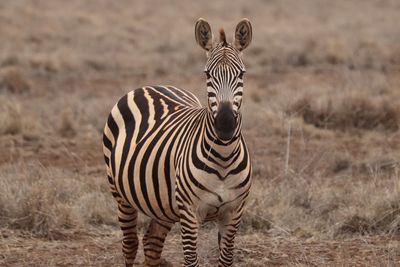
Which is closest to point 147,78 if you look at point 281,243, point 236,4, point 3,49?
point 3,49

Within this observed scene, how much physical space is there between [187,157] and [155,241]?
1.32 metres

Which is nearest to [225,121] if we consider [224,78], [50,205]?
[224,78]

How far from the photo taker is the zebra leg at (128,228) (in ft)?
18.9

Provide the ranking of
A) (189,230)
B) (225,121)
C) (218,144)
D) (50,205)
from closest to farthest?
(225,121) → (218,144) → (189,230) → (50,205)

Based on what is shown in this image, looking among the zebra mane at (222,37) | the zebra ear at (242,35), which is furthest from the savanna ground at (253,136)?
the zebra mane at (222,37)

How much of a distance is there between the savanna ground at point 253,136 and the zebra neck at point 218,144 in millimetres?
1498

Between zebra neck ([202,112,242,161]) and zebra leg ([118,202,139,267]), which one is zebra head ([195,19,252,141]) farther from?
zebra leg ([118,202,139,267])

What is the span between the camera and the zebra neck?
456 cm

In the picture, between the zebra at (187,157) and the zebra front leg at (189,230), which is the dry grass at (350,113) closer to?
the zebra at (187,157)

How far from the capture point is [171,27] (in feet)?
81.7

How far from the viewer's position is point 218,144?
4.58 metres

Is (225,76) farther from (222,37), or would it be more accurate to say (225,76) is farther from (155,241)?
(155,241)

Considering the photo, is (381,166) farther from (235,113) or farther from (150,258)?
(235,113)

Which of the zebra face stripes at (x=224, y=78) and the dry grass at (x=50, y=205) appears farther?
the dry grass at (x=50, y=205)
